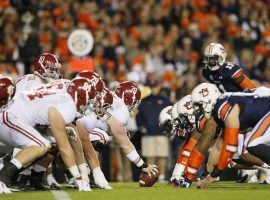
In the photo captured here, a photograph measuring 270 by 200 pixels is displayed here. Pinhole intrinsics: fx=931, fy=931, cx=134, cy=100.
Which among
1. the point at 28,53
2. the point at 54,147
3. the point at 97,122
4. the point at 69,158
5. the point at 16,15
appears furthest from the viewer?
the point at 16,15

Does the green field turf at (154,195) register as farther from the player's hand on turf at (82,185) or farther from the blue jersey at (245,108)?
the blue jersey at (245,108)

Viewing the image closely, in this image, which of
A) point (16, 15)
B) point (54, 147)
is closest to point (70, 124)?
point (54, 147)

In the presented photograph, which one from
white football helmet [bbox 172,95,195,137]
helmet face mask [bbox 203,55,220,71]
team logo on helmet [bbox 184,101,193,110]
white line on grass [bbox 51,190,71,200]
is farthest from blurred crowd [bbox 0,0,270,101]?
white line on grass [bbox 51,190,71,200]

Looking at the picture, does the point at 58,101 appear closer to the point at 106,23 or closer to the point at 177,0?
the point at 106,23

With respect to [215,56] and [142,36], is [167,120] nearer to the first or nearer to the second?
[215,56]

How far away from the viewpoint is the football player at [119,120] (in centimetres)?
1079

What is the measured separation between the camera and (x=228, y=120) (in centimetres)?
990

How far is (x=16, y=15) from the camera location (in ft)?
59.7

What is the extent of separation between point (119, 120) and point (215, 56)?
4.95 feet

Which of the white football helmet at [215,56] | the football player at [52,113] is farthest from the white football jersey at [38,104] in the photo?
the white football helmet at [215,56]

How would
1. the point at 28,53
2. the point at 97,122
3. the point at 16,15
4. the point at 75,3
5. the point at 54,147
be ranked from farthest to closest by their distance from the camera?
the point at 75,3 → the point at 16,15 → the point at 28,53 → the point at 97,122 → the point at 54,147

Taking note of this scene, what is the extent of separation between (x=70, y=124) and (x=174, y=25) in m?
9.03

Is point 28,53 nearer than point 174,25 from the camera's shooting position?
Yes

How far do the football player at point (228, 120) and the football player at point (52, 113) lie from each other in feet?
4.24
